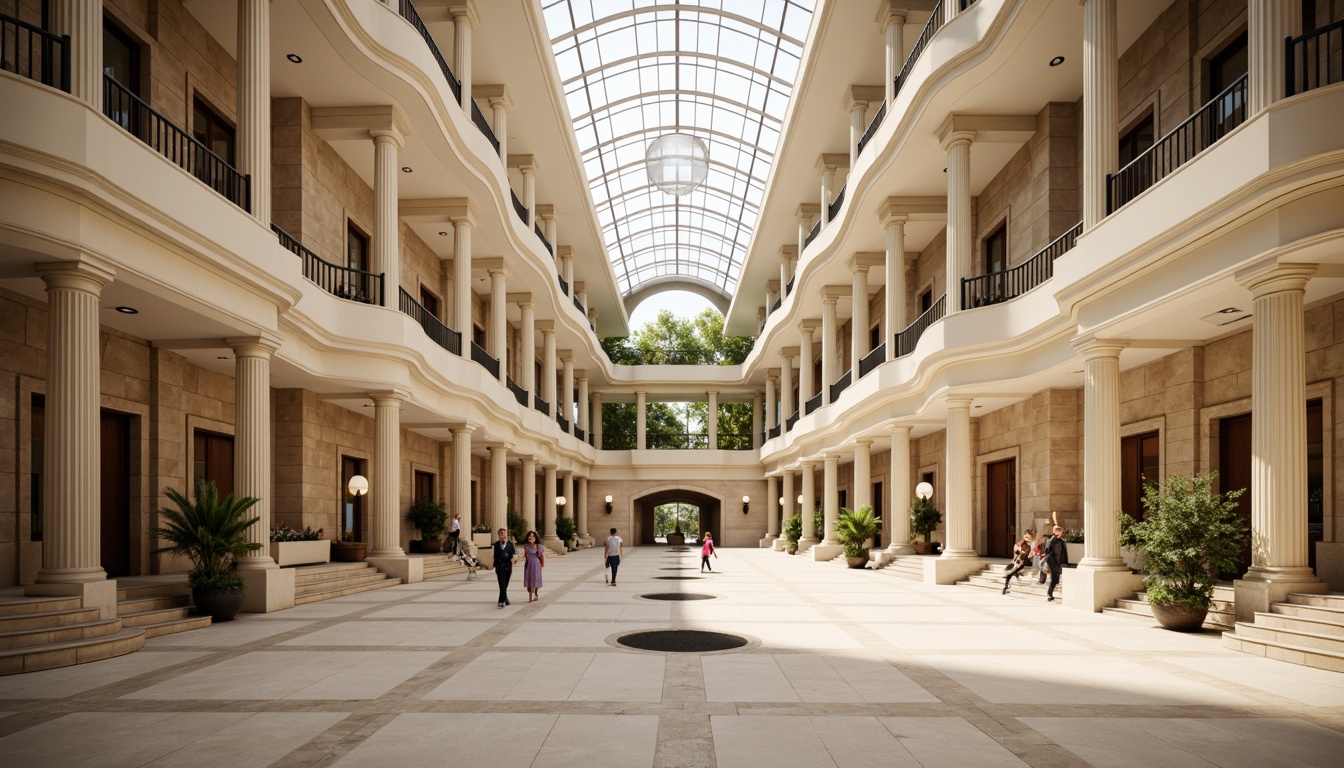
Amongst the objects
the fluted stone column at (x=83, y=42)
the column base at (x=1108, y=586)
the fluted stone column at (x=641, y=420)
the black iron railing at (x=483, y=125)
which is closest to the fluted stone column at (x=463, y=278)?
the black iron railing at (x=483, y=125)

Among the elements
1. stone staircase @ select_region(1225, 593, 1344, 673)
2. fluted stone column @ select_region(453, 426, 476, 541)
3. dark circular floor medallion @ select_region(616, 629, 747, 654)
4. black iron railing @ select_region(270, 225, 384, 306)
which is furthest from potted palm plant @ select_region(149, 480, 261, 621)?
stone staircase @ select_region(1225, 593, 1344, 673)

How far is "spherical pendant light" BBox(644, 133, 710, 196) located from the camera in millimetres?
18469

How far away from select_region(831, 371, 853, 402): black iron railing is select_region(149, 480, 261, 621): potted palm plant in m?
19.6

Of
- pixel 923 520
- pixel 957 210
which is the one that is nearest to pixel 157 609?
pixel 957 210

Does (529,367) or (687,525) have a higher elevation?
(529,367)

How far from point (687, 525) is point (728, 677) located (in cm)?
8334

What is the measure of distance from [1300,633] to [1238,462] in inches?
226

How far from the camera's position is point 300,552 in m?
18.0

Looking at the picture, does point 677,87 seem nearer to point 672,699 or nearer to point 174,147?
point 174,147

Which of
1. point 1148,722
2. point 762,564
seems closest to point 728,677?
point 1148,722

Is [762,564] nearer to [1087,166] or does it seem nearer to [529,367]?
[529,367]

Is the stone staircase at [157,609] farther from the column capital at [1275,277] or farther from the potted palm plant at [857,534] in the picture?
the potted palm plant at [857,534]

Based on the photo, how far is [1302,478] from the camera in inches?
419

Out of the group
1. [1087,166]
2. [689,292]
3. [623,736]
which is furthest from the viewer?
[689,292]
